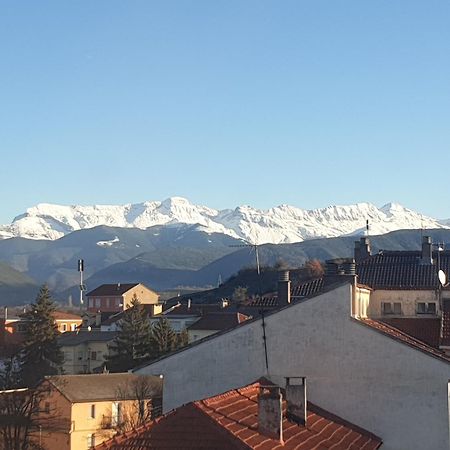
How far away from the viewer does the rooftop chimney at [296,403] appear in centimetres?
1955

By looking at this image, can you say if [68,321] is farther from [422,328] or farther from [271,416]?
[271,416]

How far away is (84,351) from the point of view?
93500 mm

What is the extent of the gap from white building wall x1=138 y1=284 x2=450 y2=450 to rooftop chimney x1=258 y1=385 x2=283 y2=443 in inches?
180

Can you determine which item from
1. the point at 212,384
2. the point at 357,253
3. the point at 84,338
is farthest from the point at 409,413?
the point at 84,338

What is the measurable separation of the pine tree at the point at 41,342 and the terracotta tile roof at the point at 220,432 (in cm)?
5859

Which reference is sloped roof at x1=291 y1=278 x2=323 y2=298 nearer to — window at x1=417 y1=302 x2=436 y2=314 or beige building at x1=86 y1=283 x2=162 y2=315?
window at x1=417 y1=302 x2=436 y2=314

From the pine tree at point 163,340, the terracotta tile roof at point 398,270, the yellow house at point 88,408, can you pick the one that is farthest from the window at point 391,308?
the pine tree at point 163,340

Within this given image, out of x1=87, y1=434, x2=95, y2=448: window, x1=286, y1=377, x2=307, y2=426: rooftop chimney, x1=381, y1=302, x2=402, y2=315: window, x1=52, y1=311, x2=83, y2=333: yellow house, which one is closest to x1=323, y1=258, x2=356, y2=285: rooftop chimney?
x1=381, y1=302, x2=402, y2=315: window

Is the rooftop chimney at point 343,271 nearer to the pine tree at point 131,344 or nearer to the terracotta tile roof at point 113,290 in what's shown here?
the pine tree at point 131,344

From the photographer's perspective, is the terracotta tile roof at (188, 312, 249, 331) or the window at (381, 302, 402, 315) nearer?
the window at (381, 302, 402, 315)

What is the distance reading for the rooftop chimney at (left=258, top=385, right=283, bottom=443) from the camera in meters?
17.5

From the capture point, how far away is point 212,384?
2309cm

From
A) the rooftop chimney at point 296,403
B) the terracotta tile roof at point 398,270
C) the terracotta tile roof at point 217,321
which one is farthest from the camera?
the terracotta tile roof at point 217,321

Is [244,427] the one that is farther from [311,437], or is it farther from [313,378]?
[313,378]
